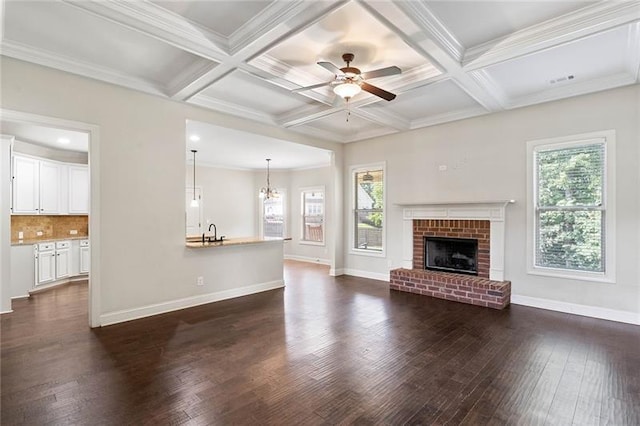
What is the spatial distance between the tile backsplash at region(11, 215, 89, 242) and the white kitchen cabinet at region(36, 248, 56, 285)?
0.71 m

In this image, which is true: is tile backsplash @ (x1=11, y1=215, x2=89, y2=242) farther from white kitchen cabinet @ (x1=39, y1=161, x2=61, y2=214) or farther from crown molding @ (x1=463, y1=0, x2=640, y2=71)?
crown molding @ (x1=463, y1=0, x2=640, y2=71)

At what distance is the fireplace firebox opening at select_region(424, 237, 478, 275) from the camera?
5.45m

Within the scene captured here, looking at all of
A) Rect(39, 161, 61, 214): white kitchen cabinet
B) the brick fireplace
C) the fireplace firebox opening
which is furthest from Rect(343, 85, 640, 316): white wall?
Rect(39, 161, 61, 214): white kitchen cabinet

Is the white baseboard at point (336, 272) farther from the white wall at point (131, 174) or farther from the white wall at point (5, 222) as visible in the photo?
the white wall at point (5, 222)

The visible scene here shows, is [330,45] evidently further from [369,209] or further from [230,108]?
[369,209]

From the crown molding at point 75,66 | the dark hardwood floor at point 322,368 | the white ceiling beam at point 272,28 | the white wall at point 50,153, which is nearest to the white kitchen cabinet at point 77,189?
the white wall at point 50,153

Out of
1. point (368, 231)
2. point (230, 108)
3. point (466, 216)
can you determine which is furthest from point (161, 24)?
point (368, 231)

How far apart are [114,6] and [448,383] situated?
3.98m

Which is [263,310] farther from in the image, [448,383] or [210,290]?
[448,383]

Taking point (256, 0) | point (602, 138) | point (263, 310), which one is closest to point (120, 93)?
point (256, 0)

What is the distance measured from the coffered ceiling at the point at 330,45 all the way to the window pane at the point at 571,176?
0.79m

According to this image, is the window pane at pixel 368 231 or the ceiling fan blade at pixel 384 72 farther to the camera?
the window pane at pixel 368 231

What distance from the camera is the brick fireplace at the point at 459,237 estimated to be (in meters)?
4.87

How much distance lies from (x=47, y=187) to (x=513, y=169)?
8367 mm
